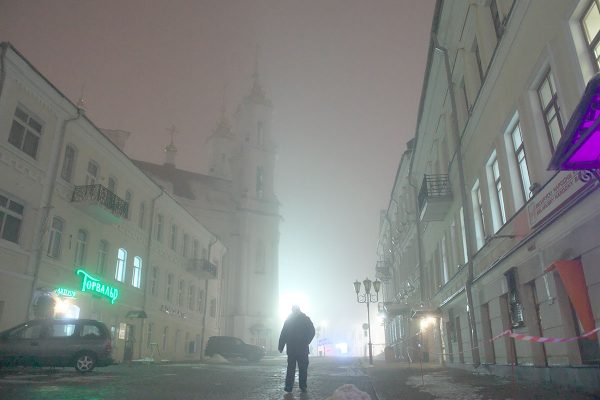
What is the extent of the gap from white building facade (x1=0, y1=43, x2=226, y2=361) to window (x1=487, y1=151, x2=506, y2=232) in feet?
52.5

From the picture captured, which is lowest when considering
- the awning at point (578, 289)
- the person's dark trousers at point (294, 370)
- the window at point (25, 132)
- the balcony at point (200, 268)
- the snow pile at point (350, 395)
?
the snow pile at point (350, 395)

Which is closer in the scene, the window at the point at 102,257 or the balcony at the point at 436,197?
the balcony at the point at 436,197

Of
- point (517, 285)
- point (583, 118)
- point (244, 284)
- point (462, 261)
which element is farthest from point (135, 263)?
point (244, 284)

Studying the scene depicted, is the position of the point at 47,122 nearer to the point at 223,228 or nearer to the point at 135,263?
the point at 135,263

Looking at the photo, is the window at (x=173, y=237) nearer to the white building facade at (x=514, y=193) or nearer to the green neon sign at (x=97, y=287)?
the green neon sign at (x=97, y=287)

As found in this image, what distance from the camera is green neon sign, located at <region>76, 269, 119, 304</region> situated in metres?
21.1

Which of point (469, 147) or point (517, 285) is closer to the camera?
point (517, 285)

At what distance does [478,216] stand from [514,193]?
151 inches

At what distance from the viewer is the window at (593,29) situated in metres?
7.76

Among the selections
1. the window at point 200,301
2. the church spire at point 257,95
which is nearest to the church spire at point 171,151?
the church spire at point 257,95

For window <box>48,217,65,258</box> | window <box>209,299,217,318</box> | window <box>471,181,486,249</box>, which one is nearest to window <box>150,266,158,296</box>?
window <box>48,217,65,258</box>

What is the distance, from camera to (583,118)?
217 inches

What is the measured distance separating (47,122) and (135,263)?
11042 mm

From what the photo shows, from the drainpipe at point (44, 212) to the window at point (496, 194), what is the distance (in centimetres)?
1614
